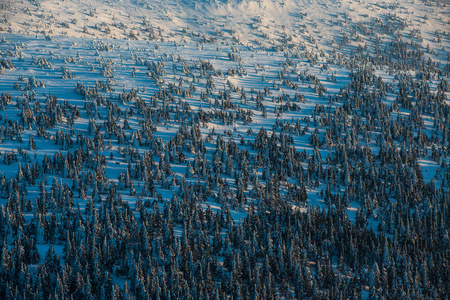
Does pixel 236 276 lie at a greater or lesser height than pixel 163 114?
lesser

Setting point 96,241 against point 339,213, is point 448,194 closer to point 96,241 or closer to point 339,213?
point 339,213

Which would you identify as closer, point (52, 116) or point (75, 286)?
point (75, 286)

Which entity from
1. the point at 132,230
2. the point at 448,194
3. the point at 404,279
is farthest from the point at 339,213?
the point at 132,230

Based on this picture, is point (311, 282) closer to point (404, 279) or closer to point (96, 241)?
point (404, 279)

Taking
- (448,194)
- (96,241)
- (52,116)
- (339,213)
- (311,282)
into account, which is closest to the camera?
(311,282)

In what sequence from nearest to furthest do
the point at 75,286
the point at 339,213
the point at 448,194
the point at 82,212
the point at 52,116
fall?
the point at 75,286 → the point at 82,212 → the point at 339,213 → the point at 448,194 → the point at 52,116

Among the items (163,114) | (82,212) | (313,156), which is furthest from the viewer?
(163,114)

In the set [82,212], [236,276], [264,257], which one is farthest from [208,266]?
[82,212]

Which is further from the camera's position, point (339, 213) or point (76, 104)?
point (76, 104)

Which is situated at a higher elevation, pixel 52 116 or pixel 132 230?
pixel 52 116
